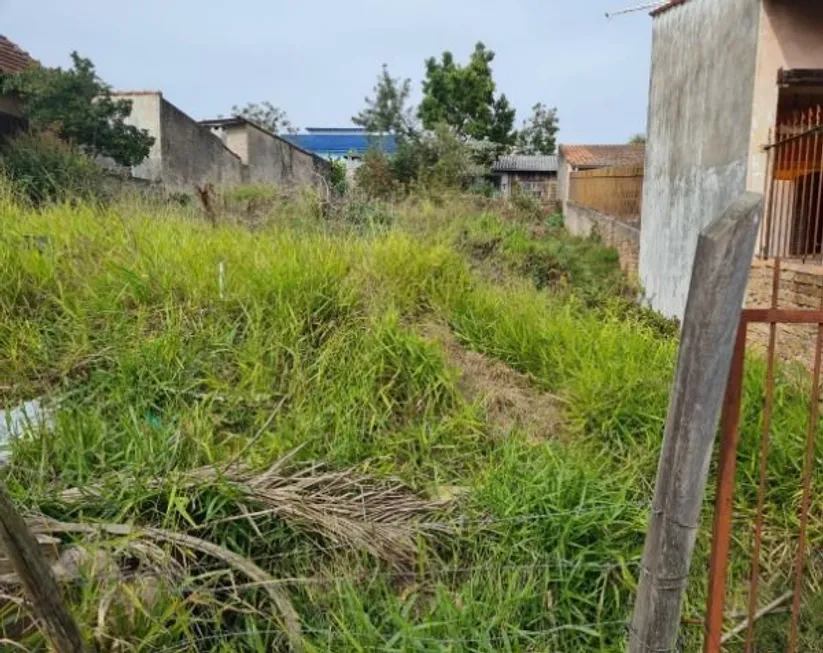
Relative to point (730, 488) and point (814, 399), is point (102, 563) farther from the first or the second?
point (814, 399)

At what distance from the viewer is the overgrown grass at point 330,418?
2.33 m

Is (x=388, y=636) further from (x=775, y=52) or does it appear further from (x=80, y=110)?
(x=80, y=110)

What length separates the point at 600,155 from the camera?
25.7 meters

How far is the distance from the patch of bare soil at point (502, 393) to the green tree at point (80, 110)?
11520mm

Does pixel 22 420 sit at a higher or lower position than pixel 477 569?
higher

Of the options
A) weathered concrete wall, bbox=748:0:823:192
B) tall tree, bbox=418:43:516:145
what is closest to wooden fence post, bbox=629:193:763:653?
weathered concrete wall, bbox=748:0:823:192

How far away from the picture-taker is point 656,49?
31.1ft

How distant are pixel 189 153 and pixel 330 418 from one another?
16442mm

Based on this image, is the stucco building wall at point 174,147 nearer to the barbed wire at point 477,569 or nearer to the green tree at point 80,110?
the green tree at point 80,110

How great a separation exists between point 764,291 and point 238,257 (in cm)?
495

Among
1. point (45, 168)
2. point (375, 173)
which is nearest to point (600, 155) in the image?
point (375, 173)

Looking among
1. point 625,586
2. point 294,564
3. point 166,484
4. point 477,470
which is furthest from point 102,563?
point 625,586

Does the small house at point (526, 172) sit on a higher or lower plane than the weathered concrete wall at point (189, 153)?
higher

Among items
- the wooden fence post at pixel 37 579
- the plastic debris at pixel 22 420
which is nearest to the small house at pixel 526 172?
the plastic debris at pixel 22 420
